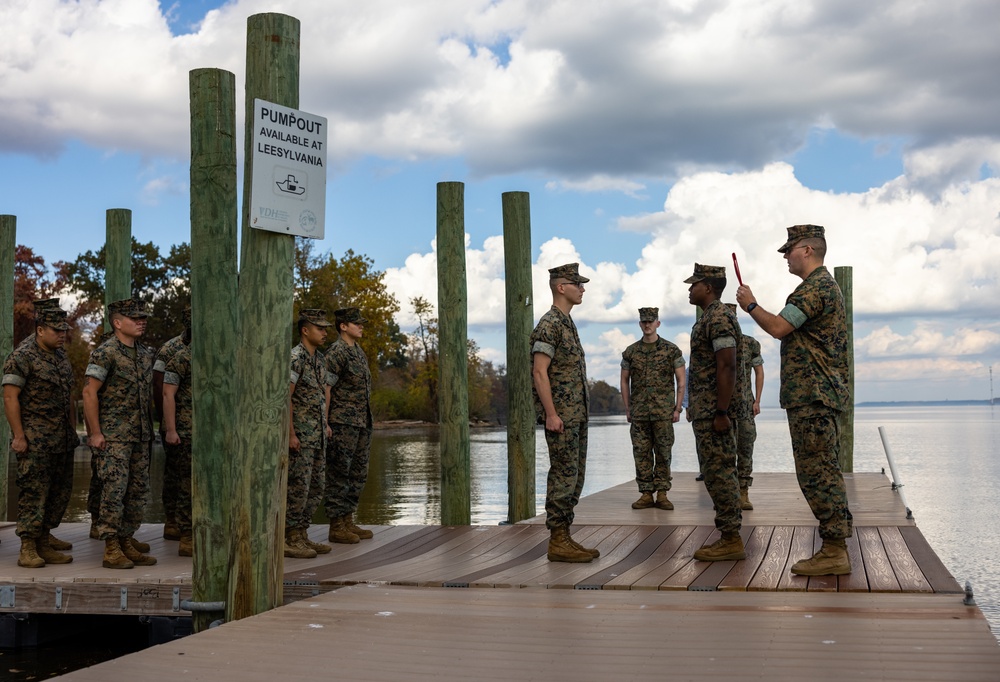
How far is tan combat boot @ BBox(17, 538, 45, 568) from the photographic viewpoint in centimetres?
759

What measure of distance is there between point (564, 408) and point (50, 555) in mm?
3882

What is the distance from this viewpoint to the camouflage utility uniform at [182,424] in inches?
326

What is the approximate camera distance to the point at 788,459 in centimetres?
3453

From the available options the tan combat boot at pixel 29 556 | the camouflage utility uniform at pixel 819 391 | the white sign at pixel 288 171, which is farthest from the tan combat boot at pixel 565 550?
the tan combat boot at pixel 29 556

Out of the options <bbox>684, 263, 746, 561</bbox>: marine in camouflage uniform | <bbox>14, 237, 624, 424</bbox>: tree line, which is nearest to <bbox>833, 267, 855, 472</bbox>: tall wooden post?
<bbox>684, 263, 746, 561</bbox>: marine in camouflage uniform

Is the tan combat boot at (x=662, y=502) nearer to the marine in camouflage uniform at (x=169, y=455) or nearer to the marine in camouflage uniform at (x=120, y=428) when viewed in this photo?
the marine in camouflage uniform at (x=169, y=455)

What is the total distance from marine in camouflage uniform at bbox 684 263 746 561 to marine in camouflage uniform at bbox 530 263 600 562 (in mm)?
785

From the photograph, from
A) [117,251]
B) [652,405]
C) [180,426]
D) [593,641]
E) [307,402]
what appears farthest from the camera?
[117,251]

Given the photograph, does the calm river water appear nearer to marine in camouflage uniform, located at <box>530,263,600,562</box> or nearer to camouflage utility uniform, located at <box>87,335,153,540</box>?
marine in camouflage uniform, located at <box>530,263,600,562</box>

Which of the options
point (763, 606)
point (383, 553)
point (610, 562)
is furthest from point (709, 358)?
point (383, 553)

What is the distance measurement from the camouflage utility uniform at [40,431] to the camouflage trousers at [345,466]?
2.02 metres

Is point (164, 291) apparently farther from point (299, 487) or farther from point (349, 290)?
point (299, 487)

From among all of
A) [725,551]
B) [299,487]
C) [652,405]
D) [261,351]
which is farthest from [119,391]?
[652,405]

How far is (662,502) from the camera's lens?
10.8 metres
